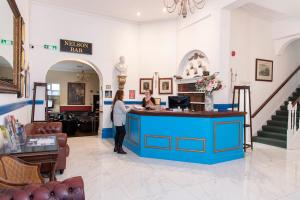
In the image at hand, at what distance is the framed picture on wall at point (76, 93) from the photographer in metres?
12.6

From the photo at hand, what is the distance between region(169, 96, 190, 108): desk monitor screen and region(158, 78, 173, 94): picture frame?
2269mm

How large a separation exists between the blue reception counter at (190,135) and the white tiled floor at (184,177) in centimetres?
21

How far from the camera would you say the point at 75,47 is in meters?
7.04

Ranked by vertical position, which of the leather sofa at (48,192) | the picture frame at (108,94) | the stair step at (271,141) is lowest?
the stair step at (271,141)

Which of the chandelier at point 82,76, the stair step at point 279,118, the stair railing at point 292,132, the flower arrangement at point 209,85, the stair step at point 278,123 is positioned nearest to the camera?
the flower arrangement at point 209,85

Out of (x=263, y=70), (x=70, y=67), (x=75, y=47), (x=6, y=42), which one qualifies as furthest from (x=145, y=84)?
(x=6, y=42)

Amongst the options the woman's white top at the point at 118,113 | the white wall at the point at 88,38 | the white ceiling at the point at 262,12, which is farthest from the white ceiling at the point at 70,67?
the white ceiling at the point at 262,12

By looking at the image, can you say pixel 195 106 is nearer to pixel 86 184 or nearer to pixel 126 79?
pixel 126 79

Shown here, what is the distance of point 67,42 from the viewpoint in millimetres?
6918

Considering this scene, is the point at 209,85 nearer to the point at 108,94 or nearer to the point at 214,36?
the point at 214,36

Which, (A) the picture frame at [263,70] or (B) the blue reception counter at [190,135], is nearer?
(B) the blue reception counter at [190,135]

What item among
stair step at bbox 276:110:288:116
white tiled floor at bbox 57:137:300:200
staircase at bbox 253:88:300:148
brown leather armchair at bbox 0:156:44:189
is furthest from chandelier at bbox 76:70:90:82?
brown leather armchair at bbox 0:156:44:189

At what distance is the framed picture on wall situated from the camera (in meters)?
12.6

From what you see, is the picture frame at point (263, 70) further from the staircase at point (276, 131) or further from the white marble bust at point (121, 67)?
the white marble bust at point (121, 67)
